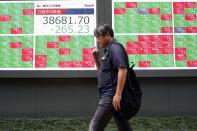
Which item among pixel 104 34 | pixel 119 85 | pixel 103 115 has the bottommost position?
pixel 103 115

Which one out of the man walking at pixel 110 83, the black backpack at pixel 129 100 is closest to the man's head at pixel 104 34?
the man walking at pixel 110 83

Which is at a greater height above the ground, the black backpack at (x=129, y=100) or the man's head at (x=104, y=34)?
the man's head at (x=104, y=34)

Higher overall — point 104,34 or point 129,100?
point 104,34

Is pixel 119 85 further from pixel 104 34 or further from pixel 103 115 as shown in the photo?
pixel 104 34

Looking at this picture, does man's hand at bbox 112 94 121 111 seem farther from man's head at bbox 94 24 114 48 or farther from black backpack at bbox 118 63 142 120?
man's head at bbox 94 24 114 48

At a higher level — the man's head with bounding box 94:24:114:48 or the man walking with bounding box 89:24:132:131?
the man's head with bounding box 94:24:114:48

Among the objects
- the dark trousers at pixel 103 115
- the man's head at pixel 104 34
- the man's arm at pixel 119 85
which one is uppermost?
the man's head at pixel 104 34

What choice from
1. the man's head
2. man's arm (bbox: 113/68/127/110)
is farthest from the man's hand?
the man's head

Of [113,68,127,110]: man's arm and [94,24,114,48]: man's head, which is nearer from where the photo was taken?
[113,68,127,110]: man's arm

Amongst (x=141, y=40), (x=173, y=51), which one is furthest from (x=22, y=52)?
(x=173, y=51)

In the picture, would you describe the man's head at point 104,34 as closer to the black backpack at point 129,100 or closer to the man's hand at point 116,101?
the black backpack at point 129,100

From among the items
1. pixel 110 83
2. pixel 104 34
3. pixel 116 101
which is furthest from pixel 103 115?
pixel 104 34

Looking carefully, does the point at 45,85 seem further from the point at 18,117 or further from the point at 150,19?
the point at 150,19

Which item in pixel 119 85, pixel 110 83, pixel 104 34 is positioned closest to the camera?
pixel 119 85
